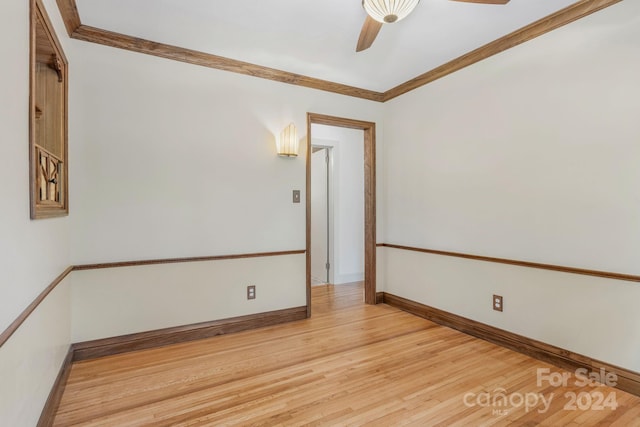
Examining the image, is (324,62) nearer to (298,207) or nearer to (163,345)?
(298,207)

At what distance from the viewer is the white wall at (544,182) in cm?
204

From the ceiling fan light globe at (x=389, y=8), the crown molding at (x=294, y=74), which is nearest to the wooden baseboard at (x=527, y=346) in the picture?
the crown molding at (x=294, y=74)

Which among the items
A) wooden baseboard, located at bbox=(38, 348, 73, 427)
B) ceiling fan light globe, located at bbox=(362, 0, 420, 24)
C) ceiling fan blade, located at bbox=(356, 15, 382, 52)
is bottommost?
wooden baseboard, located at bbox=(38, 348, 73, 427)

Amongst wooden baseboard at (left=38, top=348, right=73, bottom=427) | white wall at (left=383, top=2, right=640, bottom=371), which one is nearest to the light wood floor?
wooden baseboard at (left=38, top=348, right=73, bottom=427)

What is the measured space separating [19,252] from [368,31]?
2211 millimetres

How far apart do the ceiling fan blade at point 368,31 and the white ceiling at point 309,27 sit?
20cm

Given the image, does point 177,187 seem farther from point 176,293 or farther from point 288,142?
point 288,142

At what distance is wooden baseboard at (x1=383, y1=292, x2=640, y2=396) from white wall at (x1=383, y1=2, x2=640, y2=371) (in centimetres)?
6

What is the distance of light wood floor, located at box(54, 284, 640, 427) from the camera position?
1.76m

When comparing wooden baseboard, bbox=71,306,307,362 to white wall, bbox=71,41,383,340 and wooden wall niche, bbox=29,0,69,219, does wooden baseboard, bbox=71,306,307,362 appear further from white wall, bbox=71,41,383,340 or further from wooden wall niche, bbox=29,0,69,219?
wooden wall niche, bbox=29,0,69,219

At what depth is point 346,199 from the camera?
4.94m

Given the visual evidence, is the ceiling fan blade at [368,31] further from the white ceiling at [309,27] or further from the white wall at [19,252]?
the white wall at [19,252]

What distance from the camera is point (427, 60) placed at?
119 inches

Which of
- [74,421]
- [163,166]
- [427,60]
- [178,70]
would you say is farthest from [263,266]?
[427,60]
